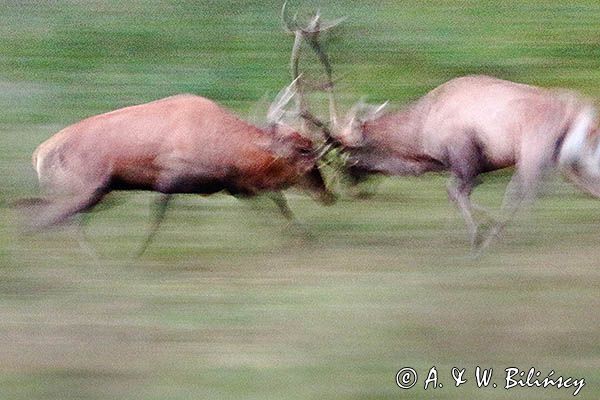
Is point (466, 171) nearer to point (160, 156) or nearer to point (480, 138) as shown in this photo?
point (480, 138)

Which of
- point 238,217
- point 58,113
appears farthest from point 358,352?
point 58,113

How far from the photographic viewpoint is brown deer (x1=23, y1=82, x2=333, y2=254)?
6496mm

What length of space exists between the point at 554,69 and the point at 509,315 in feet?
13.7

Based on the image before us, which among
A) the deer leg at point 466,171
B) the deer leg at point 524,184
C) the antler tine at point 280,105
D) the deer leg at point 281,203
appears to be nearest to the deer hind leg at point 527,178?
the deer leg at point 524,184

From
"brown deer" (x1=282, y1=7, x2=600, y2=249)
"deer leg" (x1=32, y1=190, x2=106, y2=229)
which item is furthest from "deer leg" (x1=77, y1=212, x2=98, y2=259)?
"brown deer" (x1=282, y1=7, x2=600, y2=249)

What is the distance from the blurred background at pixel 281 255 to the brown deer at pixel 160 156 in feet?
1.10

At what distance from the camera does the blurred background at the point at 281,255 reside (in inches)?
209

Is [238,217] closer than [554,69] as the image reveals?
Yes

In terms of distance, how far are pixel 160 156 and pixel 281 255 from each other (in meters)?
0.75

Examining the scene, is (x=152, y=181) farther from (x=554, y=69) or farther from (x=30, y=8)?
(x=30, y=8)

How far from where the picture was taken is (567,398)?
16.1ft

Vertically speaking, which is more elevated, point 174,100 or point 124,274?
point 174,100

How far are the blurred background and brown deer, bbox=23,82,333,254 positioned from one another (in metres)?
0.34

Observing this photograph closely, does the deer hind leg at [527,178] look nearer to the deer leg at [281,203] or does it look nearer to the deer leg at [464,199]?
the deer leg at [464,199]
